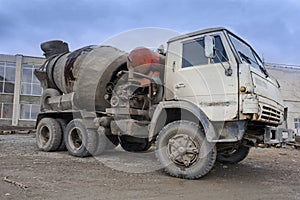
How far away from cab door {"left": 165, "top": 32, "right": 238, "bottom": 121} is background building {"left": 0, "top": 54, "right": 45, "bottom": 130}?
2476 cm

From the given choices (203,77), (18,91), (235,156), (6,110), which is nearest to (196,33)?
(203,77)

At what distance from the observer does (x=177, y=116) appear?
6.02 m

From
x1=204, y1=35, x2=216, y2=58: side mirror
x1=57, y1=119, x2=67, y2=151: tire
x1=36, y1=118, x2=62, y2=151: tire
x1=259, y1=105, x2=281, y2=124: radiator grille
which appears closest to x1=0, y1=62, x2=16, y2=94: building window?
x1=36, y1=118, x2=62, y2=151: tire

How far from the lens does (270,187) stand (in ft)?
16.6

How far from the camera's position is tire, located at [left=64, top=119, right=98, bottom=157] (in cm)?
749

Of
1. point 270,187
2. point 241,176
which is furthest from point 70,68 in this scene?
point 270,187

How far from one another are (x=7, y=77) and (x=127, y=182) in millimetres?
27499

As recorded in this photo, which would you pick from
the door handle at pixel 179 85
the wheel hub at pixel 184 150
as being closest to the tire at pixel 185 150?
the wheel hub at pixel 184 150

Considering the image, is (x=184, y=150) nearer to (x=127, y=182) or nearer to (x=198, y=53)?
(x=127, y=182)

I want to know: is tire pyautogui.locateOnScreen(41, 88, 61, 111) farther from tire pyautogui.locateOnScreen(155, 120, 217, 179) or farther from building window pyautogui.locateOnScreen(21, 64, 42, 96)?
building window pyautogui.locateOnScreen(21, 64, 42, 96)

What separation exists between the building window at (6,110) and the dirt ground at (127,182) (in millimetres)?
23494

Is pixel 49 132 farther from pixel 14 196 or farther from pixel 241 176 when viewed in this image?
pixel 241 176

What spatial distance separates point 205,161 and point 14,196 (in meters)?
3.03

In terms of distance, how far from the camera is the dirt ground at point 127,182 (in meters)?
4.23
